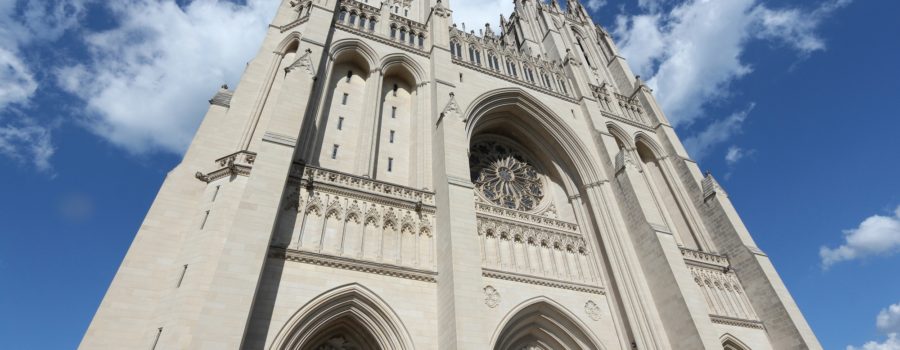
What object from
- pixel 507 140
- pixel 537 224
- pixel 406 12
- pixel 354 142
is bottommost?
pixel 537 224

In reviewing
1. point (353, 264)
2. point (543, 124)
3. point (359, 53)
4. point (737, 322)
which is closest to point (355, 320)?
point (353, 264)

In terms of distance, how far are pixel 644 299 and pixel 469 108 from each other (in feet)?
27.6

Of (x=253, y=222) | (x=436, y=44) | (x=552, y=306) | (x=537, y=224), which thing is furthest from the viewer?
(x=436, y=44)

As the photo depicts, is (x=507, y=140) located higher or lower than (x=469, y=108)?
higher

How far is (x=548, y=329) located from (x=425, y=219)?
496 centimetres

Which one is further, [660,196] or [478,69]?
[660,196]

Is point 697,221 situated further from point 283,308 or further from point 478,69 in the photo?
point 283,308

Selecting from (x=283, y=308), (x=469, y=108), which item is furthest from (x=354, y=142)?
(x=283, y=308)

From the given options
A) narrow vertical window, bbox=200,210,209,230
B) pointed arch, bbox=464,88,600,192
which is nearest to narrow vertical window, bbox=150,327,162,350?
narrow vertical window, bbox=200,210,209,230

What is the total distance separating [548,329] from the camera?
41.2 feet

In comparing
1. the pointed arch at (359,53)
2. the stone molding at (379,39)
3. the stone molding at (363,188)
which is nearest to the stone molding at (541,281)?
the stone molding at (363,188)

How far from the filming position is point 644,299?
12742mm

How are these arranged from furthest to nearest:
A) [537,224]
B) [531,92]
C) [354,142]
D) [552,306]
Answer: [531,92] → [537,224] → [354,142] → [552,306]

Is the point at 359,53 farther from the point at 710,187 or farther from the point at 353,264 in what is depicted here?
the point at 710,187
